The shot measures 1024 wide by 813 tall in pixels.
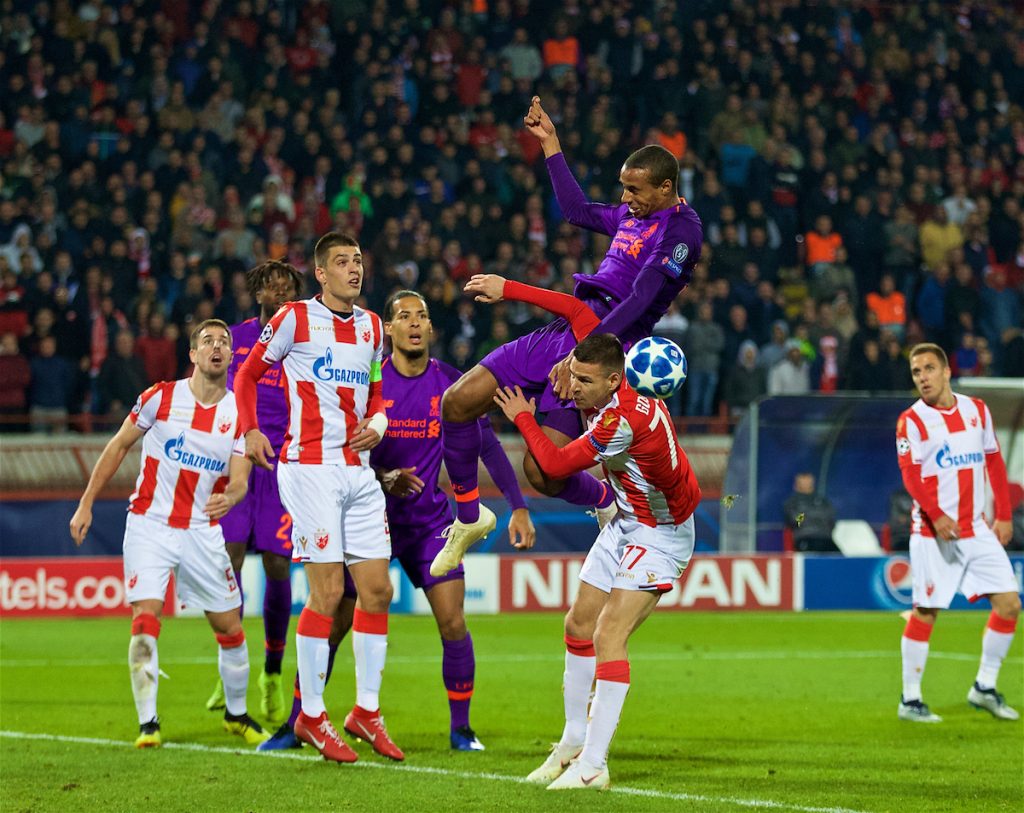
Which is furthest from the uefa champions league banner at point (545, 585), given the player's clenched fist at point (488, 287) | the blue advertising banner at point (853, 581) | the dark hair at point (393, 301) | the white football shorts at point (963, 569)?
the player's clenched fist at point (488, 287)

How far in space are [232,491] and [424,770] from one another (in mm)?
1897

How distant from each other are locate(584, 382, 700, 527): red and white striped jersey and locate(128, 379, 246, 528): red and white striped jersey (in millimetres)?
2288

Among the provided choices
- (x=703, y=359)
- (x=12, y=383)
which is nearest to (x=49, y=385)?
(x=12, y=383)

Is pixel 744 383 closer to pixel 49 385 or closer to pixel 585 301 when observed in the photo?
pixel 49 385

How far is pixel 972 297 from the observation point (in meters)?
20.0

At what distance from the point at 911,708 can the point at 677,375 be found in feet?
11.4

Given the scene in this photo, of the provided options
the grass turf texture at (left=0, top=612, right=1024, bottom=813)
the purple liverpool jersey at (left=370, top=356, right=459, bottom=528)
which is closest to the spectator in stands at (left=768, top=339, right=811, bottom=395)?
the grass turf texture at (left=0, top=612, right=1024, bottom=813)

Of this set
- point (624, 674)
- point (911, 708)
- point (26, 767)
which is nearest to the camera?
point (624, 674)

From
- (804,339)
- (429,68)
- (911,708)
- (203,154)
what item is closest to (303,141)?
(203,154)

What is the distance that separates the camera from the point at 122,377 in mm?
16719

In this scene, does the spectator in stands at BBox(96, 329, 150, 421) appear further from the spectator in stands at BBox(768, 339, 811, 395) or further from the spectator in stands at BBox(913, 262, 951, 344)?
the spectator in stands at BBox(913, 262, 951, 344)

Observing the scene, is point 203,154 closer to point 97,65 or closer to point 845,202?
point 97,65

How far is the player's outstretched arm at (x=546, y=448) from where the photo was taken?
692 cm

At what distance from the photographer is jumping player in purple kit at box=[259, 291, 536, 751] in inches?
322
